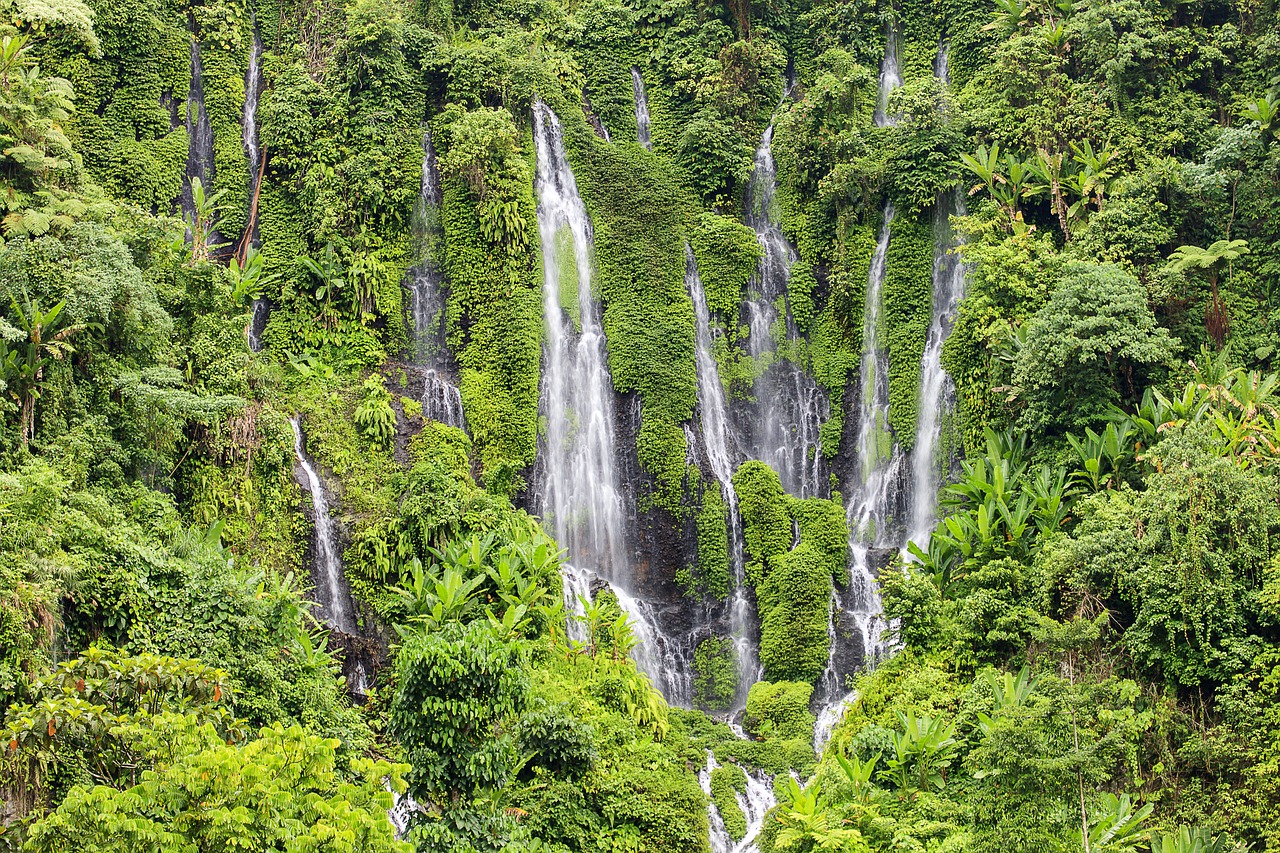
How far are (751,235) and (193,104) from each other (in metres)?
12.1

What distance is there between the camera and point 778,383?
79.4 ft

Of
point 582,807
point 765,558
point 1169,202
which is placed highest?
point 1169,202

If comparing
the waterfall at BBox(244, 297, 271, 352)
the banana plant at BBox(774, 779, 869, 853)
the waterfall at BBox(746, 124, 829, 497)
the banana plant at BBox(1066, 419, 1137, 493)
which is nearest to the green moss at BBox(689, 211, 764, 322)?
the waterfall at BBox(746, 124, 829, 497)

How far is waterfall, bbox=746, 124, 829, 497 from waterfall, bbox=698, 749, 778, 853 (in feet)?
23.3

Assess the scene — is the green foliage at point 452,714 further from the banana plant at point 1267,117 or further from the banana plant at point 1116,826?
the banana plant at point 1267,117

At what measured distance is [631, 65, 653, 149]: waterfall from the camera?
2639 cm

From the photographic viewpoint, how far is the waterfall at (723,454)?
21.5 metres

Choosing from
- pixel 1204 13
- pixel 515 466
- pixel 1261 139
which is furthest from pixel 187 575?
pixel 1204 13

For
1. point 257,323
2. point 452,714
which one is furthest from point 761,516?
point 452,714

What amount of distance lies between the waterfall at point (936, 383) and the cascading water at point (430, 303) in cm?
894

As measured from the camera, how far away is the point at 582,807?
47.6 ft

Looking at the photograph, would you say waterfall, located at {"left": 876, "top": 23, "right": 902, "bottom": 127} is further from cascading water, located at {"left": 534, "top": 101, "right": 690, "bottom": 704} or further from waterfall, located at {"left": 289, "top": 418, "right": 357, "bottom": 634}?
waterfall, located at {"left": 289, "top": 418, "right": 357, "bottom": 634}

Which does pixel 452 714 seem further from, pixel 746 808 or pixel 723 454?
pixel 723 454

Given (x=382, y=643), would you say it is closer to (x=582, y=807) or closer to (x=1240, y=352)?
(x=582, y=807)
